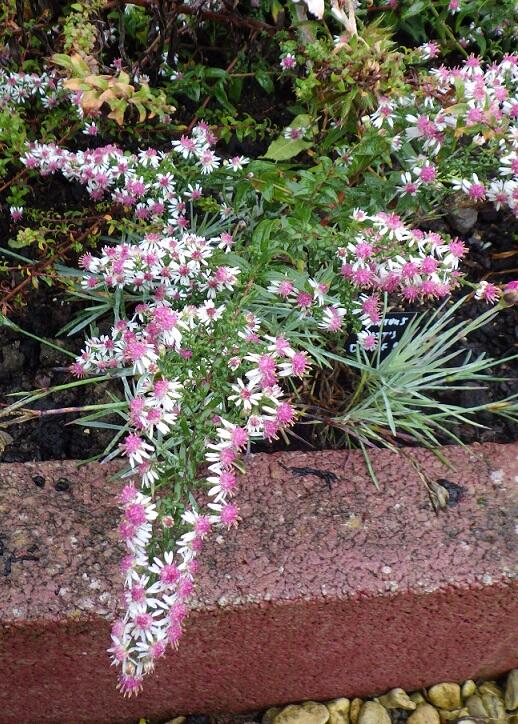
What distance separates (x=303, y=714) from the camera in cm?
151

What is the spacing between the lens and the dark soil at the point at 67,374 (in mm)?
1530

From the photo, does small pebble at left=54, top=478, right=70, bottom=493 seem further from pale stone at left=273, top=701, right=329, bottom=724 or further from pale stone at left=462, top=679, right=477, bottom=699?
pale stone at left=462, top=679, right=477, bottom=699

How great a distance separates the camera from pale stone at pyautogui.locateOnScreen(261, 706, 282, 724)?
5.00 feet

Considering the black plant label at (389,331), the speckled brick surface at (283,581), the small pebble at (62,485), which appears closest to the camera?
the speckled brick surface at (283,581)

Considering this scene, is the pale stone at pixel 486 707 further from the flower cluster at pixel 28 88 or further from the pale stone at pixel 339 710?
the flower cluster at pixel 28 88

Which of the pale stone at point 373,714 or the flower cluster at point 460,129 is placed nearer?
the flower cluster at point 460,129

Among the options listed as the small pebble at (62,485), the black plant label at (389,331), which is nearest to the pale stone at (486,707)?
the black plant label at (389,331)

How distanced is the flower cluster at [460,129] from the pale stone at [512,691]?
1.07 m

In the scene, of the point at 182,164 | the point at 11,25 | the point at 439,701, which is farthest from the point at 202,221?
the point at 439,701

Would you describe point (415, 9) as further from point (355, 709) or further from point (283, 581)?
point (355, 709)

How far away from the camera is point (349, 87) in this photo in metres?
1.52

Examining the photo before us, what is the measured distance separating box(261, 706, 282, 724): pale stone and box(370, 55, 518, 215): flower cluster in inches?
46.7

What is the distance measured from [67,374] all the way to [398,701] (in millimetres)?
1085

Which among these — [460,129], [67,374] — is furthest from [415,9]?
[67,374]
